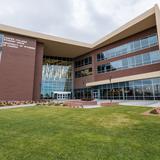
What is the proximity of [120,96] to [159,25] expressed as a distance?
1599 centimetres

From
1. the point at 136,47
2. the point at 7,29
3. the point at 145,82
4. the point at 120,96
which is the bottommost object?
the point at 120,96

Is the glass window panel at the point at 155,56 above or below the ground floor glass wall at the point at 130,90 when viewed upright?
above

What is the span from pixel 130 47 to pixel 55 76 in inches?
969

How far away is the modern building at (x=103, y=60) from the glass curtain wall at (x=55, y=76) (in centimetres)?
213

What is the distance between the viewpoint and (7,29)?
29188 millimetres

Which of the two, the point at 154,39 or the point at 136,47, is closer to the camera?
the point at 154,39

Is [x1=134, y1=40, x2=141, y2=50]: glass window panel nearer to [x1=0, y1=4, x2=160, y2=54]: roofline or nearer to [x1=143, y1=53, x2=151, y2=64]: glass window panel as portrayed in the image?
[x1=143, y1=53, x2=151, y2=64]: glass window panel

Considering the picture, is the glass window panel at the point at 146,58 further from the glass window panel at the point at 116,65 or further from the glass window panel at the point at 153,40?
the glass window panel at the point at 116,65

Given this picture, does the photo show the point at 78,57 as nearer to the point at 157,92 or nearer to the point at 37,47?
the point at 37,47

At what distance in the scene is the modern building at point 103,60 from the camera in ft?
89.9

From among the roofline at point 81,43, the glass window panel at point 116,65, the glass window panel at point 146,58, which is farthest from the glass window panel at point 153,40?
the glass window panel at point 116,65

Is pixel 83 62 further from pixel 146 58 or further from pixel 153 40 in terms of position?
pixel 153 40

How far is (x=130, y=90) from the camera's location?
30.2m

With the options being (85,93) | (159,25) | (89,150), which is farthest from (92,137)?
(85,93)
